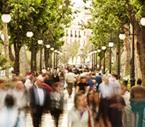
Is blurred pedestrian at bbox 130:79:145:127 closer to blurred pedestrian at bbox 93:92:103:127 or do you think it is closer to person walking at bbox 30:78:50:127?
blurred pedestrian at bbox 93:92:103:127

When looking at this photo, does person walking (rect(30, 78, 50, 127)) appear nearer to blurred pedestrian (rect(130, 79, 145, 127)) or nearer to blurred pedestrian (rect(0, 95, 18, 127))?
blurred pedestrian (rect(130, 79, 145, 127))

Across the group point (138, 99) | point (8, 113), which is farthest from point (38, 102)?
point (8, 113)

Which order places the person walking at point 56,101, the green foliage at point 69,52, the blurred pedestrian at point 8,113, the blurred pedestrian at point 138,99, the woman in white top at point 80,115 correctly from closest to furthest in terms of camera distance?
the woman in white top at point 80,115
the blurred pedestrian at point 8,113
the blurred pedestrian at point 138,99
the person walking at point 56,101
the green foliage at point 69,52

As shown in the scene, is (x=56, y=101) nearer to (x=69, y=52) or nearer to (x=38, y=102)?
(x=38, y=102)

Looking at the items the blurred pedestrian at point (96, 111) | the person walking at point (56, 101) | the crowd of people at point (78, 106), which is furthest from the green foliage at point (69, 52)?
the blurred pedestrian at point (96, 111)

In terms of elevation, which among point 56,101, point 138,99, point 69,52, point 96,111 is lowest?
point 96,111

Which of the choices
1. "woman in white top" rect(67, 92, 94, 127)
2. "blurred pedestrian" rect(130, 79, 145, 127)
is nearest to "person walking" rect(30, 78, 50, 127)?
"blurred pedestrian" rect(130, 79, 145, 127)

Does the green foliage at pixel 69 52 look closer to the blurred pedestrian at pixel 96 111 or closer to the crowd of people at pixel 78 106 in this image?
the crowd of people at pixel 78 106

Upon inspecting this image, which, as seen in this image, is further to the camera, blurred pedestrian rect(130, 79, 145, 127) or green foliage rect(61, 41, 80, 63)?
green foliage rect(61, 41, 80, 63)

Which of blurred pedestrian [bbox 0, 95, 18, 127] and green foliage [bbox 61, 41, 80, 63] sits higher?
green foliage [bbox 61, 41, 80, 63]

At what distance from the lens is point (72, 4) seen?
45.0m

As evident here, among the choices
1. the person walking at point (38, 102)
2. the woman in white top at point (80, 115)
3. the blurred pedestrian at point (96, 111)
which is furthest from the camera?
the person walking at point (38, 102)

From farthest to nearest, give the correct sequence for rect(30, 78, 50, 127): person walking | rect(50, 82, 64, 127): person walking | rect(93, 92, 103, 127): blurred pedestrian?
rect(50, 82, 64, 127): person walking
rect(30, 78, 50, 127): person walking
rect(93, 92, 103, 127): blurred pedestrian

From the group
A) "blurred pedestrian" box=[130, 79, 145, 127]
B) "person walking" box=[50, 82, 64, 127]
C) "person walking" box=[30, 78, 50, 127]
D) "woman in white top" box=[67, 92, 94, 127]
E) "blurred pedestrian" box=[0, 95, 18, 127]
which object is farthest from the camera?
"person walking" box=[50, 82, 64, 127]
